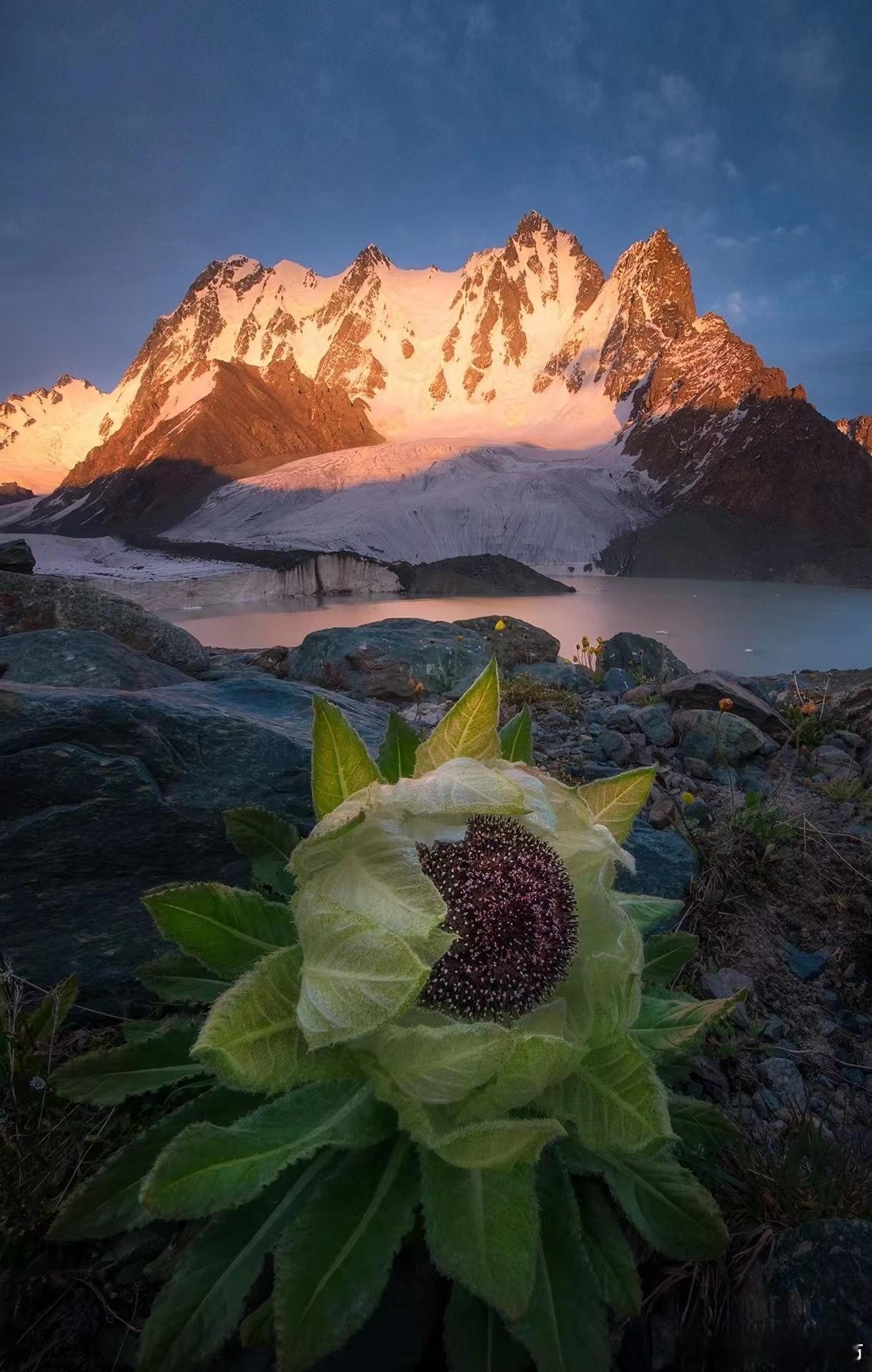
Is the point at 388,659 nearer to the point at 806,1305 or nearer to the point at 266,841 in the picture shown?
the point at 266,841

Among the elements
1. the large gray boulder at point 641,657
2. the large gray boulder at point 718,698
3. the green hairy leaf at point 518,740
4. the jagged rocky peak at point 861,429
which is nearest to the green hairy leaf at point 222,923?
the green hairy leaf at point 518,740

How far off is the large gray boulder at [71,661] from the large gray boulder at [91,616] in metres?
3.82

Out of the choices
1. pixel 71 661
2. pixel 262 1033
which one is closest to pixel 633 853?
pixel 262 1033

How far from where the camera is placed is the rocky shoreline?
2.13 meters

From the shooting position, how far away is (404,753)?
1764 mm

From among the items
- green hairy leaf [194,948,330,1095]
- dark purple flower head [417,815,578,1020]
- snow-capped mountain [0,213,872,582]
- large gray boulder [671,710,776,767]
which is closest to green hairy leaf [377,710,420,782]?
dark purple flower head [417,815,578,1020]

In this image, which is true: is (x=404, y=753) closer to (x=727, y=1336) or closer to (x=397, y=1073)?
(x=397, y=1073)

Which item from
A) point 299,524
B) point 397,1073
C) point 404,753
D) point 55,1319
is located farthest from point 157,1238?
point 299,524

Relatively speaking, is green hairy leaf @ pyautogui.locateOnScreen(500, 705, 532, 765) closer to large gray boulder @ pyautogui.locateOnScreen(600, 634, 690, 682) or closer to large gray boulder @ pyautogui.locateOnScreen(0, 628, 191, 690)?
large gray boulder @ pyautogui.locateOnScreen(0, 628, 191, 690)

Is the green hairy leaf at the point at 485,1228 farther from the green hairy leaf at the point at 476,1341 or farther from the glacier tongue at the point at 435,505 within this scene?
the glacier tongue at the point at 435,505

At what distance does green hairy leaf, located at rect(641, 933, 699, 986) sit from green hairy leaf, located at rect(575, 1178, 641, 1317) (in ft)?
1.82

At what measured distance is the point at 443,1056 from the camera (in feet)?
3.53

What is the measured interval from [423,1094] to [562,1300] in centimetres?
46

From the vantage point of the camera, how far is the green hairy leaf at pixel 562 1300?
114cm
